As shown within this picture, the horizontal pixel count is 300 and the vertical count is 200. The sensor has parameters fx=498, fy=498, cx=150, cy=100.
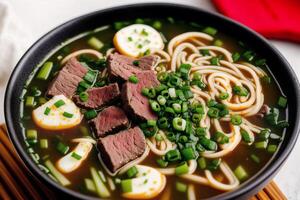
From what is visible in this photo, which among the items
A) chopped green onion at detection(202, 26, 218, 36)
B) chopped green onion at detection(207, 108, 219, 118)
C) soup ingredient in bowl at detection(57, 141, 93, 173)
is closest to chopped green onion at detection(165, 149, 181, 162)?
chopped green onion at detection(207, 108, 219, 118)

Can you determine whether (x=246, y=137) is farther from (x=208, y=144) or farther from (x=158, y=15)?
(x=158, y=15)

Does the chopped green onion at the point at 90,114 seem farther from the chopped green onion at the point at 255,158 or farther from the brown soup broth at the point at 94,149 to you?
the chopped green onion at the point at 255,158

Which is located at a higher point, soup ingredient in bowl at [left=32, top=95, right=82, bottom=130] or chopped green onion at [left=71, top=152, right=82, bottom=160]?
soup ingredient in bowl at [left=32, top=95, right=82, bottom=130]

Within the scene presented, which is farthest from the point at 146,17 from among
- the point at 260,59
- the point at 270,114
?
the point at 270,114

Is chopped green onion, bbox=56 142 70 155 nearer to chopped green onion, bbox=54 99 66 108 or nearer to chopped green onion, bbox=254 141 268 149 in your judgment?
chopped green onion, bbox=54 99 66 108

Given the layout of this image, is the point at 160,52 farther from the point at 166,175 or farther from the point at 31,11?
the point at 31,11

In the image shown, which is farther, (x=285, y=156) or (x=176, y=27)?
(x=176, y=27)
